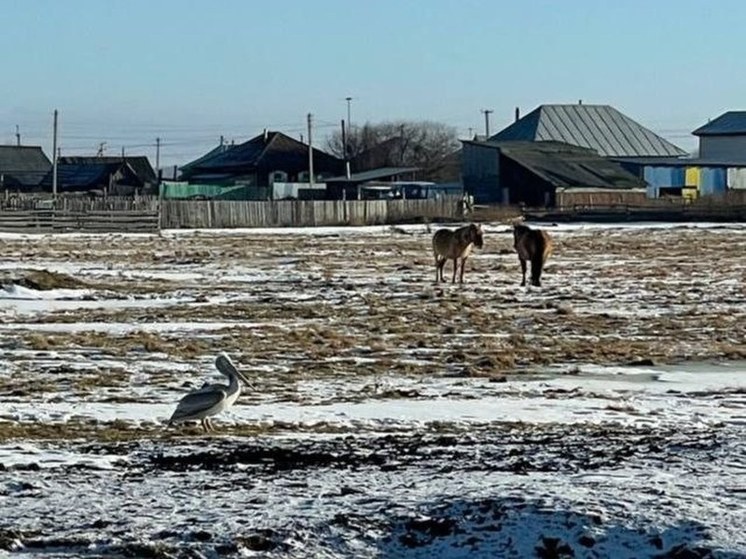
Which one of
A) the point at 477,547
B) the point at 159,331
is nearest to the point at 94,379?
the point at 159,331

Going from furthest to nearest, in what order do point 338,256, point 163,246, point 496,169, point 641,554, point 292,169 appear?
1. point 292,169
2. point 496,169
3. point 163,246
4. point 338,256
5. point 641,554

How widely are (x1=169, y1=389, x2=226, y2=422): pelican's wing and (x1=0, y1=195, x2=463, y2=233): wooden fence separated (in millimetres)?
54816

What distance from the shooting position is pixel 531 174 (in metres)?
99.0

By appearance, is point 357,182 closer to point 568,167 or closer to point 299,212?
point 568,167

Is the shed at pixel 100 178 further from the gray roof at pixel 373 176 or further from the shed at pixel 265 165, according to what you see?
the gray roof at pixel 373 176

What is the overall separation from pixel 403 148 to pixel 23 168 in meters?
44.0

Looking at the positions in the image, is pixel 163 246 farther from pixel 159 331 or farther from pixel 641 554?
pixel 641 554

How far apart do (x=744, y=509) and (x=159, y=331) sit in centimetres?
1356

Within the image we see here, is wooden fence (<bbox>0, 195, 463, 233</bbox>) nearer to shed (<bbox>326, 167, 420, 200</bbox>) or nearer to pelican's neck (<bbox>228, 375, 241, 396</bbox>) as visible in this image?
shed (<bbox>326, 167, 420, 200</bbox>)

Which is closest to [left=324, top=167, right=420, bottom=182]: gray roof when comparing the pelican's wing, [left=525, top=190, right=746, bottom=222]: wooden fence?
[left=525, top=190, right=746, bottom=222]: wooden fence

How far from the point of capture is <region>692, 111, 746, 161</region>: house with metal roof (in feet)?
383

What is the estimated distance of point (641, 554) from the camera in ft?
26.5

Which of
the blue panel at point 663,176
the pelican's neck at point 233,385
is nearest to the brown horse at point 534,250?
the pelican's neck at point 233,385

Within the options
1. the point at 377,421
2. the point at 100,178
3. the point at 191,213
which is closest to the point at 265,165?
the point at 100,178
